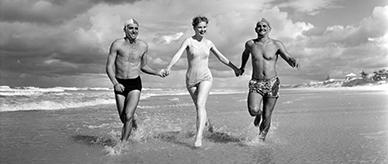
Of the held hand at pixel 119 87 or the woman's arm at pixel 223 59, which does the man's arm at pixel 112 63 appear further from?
the woman's arm at pixel 223 59

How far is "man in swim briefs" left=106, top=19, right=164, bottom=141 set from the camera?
19.0ft

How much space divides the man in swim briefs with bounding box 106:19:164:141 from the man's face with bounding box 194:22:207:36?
3.05ft

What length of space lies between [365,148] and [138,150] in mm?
3354

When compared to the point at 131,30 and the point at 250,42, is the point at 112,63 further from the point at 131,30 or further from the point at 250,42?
the point at 250,42

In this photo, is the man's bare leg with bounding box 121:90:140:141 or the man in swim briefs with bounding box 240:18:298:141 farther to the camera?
the man in swim briefs with bounding box 240:18:298:141

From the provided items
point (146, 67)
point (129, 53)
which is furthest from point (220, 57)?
point (129, 53)

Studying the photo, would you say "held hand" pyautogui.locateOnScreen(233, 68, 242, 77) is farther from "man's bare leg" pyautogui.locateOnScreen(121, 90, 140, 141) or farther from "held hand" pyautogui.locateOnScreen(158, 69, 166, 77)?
"man's bare leg" pyautogui.locateOnScreen(121, 90, 140, 141)

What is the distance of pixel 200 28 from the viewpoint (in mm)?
5906

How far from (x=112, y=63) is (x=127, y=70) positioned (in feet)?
0.87

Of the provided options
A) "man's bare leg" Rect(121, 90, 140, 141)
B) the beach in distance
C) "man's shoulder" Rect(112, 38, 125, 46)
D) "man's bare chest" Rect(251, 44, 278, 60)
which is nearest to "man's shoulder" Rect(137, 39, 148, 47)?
"man's shoulder" Rect(112, 38, 125, 46)

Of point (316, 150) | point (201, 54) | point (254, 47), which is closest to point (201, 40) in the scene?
point (201, 54)

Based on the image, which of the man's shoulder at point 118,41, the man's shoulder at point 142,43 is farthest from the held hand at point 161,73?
the man's shoulder at point 118,41

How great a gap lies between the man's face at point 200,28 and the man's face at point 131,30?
965 mm

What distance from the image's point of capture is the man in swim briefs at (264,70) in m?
5.91
